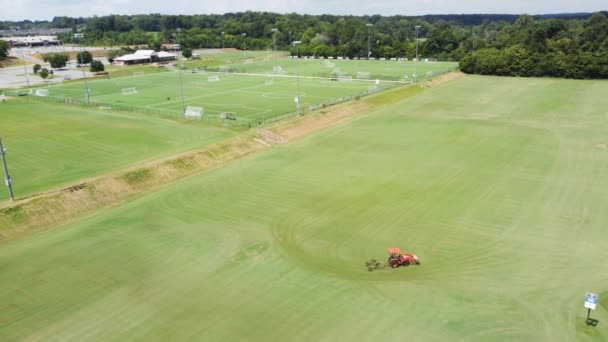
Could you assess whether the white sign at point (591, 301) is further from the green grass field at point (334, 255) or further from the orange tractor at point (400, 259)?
the orange tractor at point (400, 259)

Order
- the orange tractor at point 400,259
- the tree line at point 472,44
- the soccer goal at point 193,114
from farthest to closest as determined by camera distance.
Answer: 1. the tree line at point 472,44
2. the soccer goal at point 193,114
3. the orange tractor at point 400,259

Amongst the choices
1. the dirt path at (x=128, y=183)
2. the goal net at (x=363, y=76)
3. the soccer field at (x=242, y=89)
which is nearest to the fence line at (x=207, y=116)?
the soccer field at (x=242, y=89)

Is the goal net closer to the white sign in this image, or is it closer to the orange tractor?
the orange tractor

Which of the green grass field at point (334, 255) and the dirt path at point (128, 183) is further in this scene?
the dirt path at point (128, 183)

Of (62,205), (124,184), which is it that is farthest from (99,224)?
(124,184)

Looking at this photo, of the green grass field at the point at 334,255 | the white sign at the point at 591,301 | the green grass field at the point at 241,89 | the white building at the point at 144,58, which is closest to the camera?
the white sign at the point at 591,301

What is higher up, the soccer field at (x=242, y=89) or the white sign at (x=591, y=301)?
the soccer field at (x=242, y=89)

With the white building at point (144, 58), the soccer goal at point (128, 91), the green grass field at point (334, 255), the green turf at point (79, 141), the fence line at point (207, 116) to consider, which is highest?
the white building at point (144, 58)
